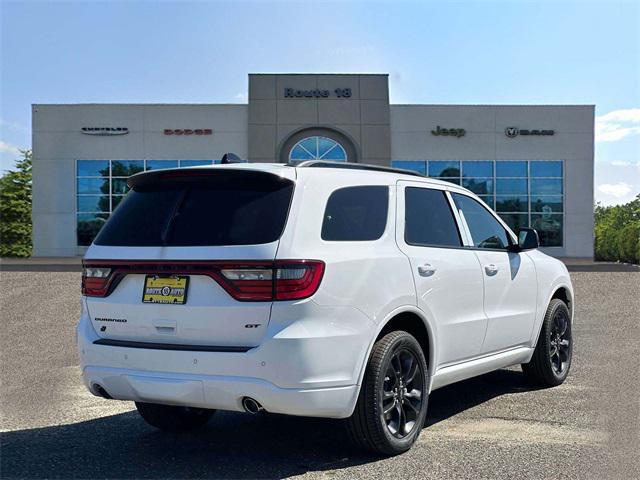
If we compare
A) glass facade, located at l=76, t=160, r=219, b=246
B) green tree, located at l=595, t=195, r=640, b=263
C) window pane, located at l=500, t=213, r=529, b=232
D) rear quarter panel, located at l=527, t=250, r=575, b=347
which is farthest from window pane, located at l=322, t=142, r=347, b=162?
rear quarter panel, located at l=527, t=250, r=575, b=347

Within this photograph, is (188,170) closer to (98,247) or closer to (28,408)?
(98,247)

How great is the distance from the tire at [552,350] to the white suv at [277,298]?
1730 millimetres

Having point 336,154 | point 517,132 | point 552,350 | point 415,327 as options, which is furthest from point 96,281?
point 517,132

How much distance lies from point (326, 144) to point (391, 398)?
30.4 meters

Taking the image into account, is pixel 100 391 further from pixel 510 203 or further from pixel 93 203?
pixel 510 203

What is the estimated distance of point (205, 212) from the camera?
4.57m

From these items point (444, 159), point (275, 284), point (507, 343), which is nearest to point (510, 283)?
point (507, 343)

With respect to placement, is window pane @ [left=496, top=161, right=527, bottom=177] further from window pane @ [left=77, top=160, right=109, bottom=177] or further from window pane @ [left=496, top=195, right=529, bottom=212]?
window pane @ [left=77, top=160, right=109, bottom=177]

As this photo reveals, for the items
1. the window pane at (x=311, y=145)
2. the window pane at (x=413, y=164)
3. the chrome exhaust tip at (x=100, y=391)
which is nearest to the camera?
the chrome exhaust tip at (x=100, y=391)

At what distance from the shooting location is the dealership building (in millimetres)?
34344

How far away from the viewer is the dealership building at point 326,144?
34344mm

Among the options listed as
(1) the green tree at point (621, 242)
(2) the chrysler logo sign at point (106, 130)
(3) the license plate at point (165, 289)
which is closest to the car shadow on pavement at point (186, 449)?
(3) the license plate at point (165, 289)

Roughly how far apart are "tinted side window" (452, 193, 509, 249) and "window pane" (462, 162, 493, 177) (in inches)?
→ 1148

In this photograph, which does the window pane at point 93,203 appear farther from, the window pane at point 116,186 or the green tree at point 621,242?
the green tree at point 621,242
